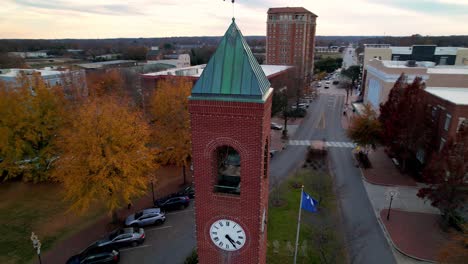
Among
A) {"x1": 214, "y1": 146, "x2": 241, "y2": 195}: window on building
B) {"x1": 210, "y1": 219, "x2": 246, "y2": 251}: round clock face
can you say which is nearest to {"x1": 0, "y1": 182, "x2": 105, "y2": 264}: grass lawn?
{"x1": 214, "y1": 146, "x2": 241, "y2": 195}: window on building

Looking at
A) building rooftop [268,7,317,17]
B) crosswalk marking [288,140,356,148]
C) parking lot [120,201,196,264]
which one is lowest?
parking lot [120,201,196,264]

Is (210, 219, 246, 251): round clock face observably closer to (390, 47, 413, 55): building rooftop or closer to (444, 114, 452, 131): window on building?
(444, 114, 452, 131): window on building

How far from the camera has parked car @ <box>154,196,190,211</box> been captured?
22344 millimetres

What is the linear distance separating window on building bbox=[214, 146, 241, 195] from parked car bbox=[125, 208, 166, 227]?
1149cm

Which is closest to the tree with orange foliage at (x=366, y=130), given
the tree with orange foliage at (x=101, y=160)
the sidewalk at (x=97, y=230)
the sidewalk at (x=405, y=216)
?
the sidewalk at (x=405, y=216)

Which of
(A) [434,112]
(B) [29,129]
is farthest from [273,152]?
(B) [29,129]

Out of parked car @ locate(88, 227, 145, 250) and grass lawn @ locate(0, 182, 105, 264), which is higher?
parked car @ locate(88, 227, 145, 250)

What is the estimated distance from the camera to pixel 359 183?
2672cm

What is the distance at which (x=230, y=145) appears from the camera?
8.83 metres

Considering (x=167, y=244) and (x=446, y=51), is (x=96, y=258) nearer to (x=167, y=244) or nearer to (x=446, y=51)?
(x=167, y=244)

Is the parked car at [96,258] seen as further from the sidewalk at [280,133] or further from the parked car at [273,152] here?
the sidewalk at [280,133]

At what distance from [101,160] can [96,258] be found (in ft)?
17.6

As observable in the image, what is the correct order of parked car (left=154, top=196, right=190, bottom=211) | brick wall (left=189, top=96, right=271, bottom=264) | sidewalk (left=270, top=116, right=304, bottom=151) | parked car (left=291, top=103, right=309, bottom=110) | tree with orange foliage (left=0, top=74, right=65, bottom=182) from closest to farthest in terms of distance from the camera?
1. brick wall (left=189, top=96, right=271, bottom=264)
2. parked car (left=154, top=196, right=190, bottom=211)
3. tree with orange foliage (left=0, top=74, right=65, bottom=182)
4. sidewalk (left=270, top=116, right=304, bottom=151)
5. parked car (left=291, top=103, right=309, bottom=110)

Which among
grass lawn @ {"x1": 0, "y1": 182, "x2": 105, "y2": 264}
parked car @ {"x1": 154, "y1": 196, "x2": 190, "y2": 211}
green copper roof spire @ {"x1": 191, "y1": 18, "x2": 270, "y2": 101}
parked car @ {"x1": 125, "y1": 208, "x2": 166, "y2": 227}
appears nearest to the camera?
green copper roof spire @ {"x1": 191, "y1": 18, "x2": 270, "y2": 101}
